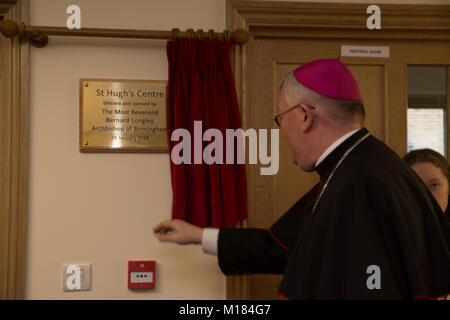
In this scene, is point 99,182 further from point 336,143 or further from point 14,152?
point 336,143

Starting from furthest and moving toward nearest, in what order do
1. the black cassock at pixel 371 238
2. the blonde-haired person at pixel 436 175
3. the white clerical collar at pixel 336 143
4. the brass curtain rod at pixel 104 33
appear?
the brass curtain rod at pixel 104 33
the blonde-haired person at pixel 436 175
the white clerical collar at pixel 336 143
the black cassock at pixel 371 238

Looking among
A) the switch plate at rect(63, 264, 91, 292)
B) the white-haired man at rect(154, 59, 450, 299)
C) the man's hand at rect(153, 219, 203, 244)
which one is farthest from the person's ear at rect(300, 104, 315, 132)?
the switch plate at rect(63, 264, 91, 292)

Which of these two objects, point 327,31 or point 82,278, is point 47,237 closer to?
point 82,278

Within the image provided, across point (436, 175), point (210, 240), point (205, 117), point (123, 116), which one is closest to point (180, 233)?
point (210, 240)

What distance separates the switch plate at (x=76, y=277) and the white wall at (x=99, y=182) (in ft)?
0.09

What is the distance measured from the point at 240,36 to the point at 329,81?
75 cm

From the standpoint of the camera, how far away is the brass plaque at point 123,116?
6.57ft

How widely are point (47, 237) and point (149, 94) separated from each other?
2.70ft

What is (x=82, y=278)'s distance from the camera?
6.44 feet

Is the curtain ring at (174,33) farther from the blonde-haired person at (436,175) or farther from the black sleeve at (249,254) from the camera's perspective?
the blonde-haired person at (436,175)

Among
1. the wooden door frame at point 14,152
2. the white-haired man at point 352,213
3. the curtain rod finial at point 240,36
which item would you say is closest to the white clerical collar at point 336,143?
the white-haired man at point 352,213

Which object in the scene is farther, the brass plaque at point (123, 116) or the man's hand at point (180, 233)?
the brass plaque at point (123, 116)
